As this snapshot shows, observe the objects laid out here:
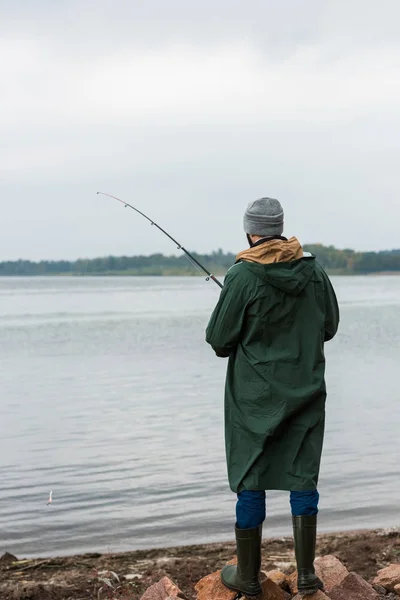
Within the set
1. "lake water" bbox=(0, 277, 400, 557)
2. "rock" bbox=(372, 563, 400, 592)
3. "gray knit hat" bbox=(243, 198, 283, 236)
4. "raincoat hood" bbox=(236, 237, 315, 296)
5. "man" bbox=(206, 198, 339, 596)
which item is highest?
"gray knit hat" bbox=(243, 198, 283, 236)

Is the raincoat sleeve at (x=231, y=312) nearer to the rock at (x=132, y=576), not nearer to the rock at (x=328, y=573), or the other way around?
the rock at (x=328, y=573)

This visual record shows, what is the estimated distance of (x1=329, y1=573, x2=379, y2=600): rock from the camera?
442 centimetres

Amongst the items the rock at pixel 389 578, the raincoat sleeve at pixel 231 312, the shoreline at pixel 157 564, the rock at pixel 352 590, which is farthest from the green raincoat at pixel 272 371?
the shoreline at pixel 157 564

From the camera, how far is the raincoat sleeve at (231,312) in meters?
3.99

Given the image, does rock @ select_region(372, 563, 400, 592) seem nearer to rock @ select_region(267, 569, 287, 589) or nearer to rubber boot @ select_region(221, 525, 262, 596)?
rock @ select_region(267, 569, 287, 589)

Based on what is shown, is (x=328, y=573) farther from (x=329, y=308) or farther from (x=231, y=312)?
(x=231, y=312)

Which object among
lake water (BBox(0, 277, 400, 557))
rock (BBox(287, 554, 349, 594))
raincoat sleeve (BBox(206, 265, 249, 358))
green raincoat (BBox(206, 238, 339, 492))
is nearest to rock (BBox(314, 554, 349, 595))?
rock (BBox(287, 554, 349, 594))

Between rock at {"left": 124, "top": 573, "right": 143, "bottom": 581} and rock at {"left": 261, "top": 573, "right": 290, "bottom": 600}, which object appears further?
rock at {"left": 124, "top": 573, "right": 143, "bottom": 581}

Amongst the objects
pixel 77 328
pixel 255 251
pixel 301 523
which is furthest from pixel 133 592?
pixel 77 328

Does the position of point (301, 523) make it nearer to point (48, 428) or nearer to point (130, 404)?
point (48, 428)

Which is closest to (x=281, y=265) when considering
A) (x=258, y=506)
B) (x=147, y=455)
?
(x=258, y=506)

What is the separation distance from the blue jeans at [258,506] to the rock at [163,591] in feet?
2.27

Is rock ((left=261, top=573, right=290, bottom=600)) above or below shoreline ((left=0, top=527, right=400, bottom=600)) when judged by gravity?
above

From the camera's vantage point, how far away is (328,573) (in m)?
4.70
